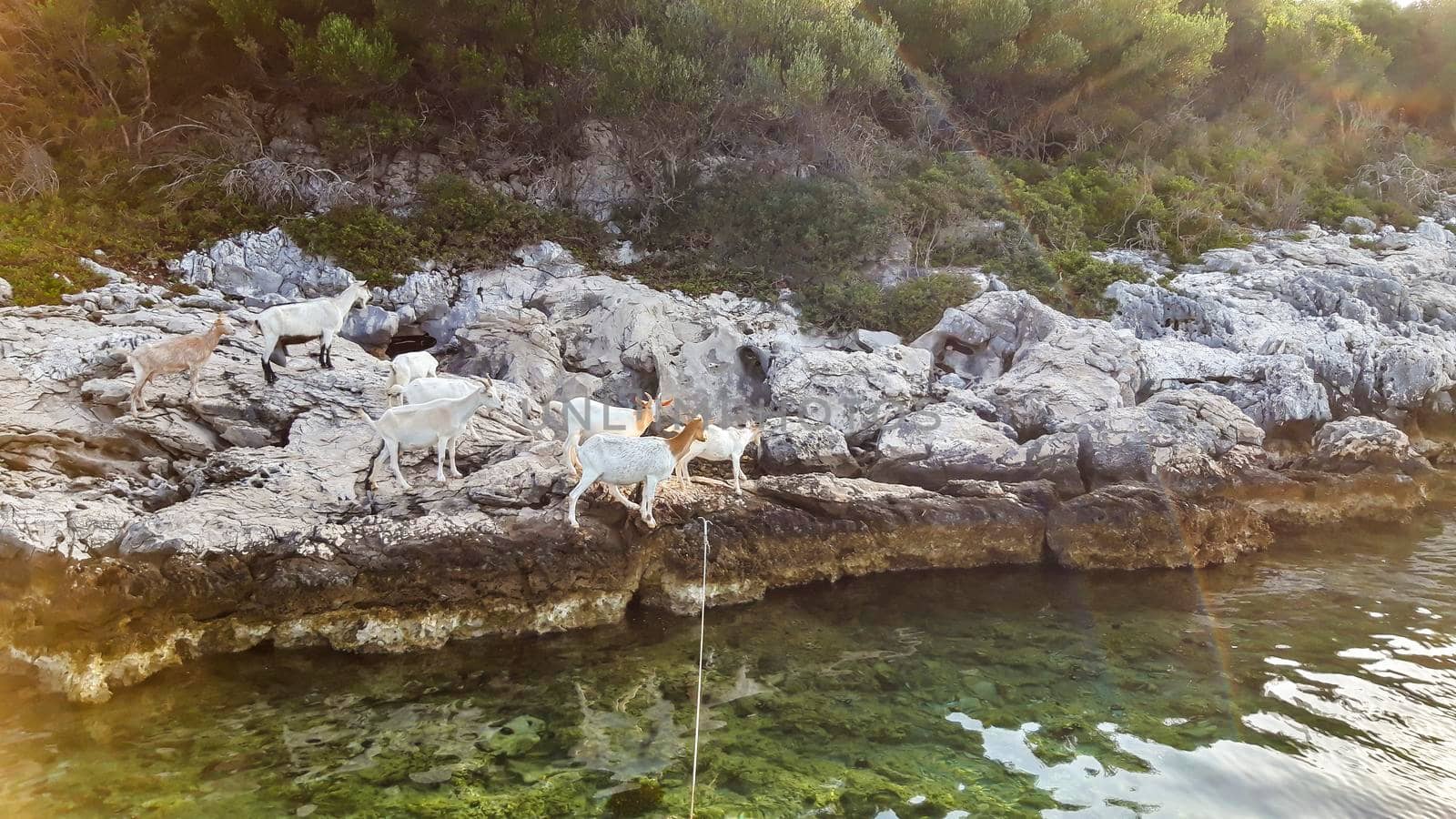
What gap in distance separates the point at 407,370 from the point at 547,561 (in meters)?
3.65

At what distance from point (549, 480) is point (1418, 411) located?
19.7 m

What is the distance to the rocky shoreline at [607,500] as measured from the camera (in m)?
8.05

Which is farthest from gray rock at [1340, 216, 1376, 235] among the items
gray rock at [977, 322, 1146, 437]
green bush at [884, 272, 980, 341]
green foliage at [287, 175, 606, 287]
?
green foliage at [287, 175, 606, 287]

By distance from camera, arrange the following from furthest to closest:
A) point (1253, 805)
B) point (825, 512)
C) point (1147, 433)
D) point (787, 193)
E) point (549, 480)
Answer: point (787, 193)
point (1147, 433)
point (825, 512)
point (549, 480)
point (1253, 805)

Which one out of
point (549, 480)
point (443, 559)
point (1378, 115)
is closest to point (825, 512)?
point (549, 480)

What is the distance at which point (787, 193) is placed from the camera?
1998 cm

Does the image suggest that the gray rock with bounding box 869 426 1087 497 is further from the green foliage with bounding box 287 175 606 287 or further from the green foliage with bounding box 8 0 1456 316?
the green foliage with bounding box 287 175 606 287

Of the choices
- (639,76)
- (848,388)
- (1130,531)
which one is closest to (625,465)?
(848,388)

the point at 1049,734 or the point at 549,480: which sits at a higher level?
the point at 549,480

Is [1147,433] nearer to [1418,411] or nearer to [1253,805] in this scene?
[1253,805]

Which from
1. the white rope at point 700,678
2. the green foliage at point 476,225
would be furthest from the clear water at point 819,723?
the green foliage at point 476,225

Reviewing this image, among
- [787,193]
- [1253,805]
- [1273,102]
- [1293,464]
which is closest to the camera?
[1253,805]

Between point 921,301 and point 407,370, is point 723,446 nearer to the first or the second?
point 407,370

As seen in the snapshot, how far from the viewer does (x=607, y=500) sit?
9.48 m
